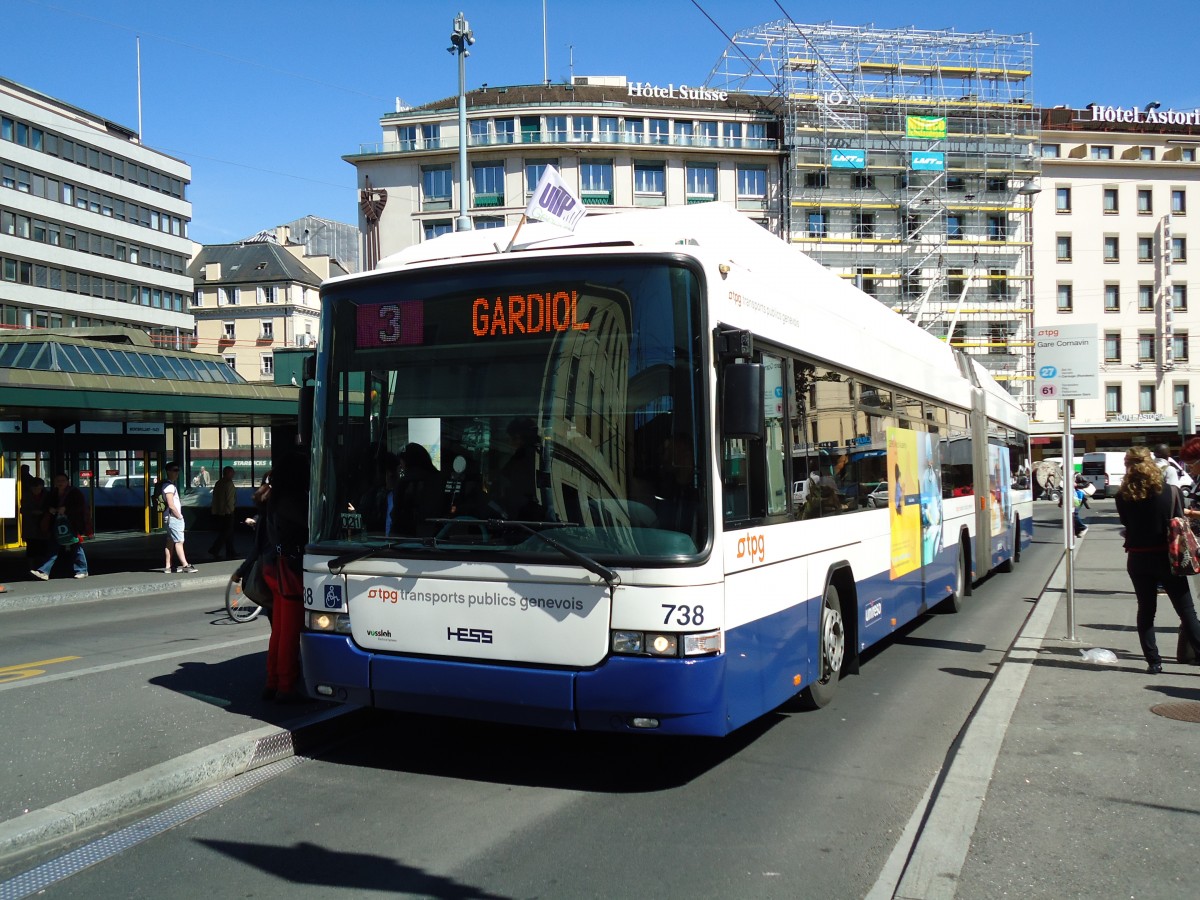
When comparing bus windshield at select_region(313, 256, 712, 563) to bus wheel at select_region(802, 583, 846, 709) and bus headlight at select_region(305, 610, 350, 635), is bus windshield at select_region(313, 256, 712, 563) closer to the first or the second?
bus headlight at select_region(305, 610, 350, 635)

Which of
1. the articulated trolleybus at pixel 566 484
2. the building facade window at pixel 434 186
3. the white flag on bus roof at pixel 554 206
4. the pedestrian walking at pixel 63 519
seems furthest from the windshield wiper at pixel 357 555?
the building facade window at pixel 434 186

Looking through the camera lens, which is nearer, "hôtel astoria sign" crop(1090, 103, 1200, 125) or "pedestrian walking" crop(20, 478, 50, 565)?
"pedestrian walking" crop(20, 478, 50, 565)

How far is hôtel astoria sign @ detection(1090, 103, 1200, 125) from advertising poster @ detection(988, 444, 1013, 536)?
229ft

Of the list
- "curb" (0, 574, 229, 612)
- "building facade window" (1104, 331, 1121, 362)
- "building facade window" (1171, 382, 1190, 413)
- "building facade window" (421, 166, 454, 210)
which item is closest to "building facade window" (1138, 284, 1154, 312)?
"building facade window" (1104, 331, 1121, 362)

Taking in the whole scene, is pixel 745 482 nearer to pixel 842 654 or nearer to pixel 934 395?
pixel 842 654

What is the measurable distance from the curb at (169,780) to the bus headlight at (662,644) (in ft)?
7.78

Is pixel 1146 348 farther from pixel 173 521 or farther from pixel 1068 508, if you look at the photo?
pixel 1068 508

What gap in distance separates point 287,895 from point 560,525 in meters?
2.16

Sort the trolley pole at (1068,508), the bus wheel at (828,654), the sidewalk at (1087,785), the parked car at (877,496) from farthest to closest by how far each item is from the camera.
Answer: the trolley pole at (1068,508) → the parked car at (877,496) → the bus wheel at (828,654) → the sidewalk at (1087,785)

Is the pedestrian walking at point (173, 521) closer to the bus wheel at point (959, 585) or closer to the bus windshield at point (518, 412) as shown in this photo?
the bus wheel at point (959, 585)

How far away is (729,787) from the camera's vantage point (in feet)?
19.7

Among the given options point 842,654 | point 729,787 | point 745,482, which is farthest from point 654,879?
point 842,654

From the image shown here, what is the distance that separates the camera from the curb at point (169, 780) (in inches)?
199

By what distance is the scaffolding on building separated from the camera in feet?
229
